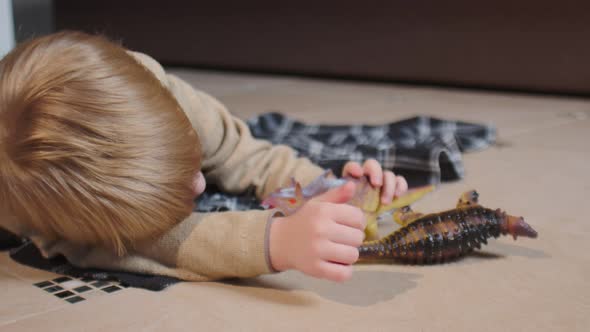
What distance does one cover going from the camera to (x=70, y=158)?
683 millimetres

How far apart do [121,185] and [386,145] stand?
681 mm

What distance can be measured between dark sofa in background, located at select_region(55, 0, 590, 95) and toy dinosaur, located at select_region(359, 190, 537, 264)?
4.65 feet

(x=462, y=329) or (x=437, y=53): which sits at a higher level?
(x=437, y=53)

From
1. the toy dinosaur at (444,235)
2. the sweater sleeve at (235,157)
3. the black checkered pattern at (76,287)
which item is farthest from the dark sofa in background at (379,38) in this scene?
the black checkered pattern at (76,287)

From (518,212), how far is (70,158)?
0.61 m

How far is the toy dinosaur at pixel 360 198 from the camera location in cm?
84

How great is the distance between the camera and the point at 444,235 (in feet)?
2.56

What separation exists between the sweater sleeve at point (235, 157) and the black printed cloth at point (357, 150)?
3 centimetres

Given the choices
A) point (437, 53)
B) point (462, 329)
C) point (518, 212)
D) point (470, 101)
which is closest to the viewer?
point (462, 329)

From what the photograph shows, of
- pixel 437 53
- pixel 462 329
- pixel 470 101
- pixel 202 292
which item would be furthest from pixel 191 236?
pixel 437 53

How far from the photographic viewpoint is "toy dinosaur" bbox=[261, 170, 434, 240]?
0.84 meters

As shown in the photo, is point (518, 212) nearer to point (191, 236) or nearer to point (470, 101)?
point (191, 236)

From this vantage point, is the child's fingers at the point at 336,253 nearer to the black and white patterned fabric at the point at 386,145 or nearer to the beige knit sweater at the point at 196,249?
the beige knit sweater at the point at 196,249

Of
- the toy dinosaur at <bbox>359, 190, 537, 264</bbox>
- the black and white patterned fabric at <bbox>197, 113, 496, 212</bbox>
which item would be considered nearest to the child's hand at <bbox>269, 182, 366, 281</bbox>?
the toy dinosaur at <bbox>359, 190, 537, 264</bbox>
